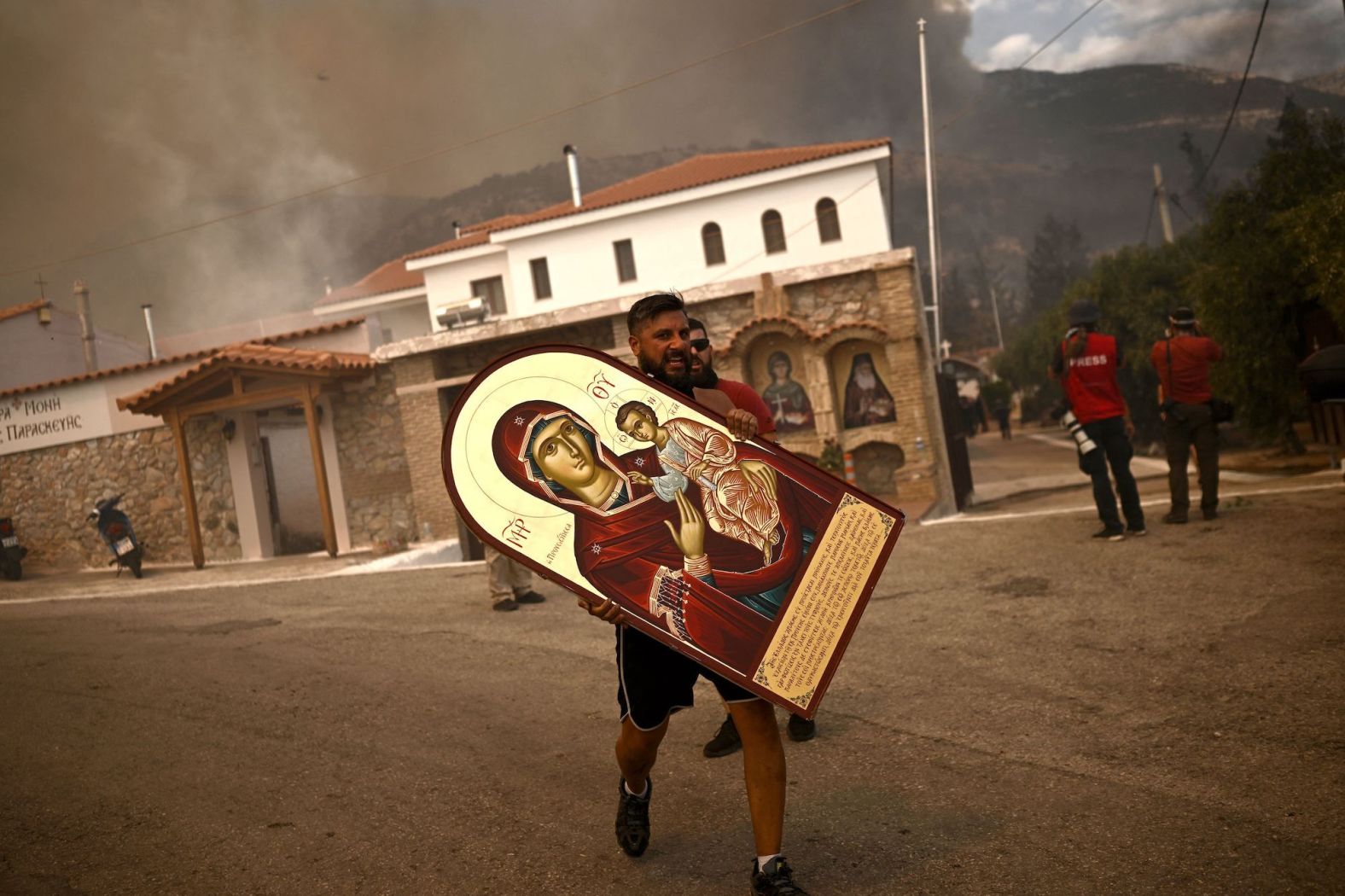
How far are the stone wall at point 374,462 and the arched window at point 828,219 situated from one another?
15637mm

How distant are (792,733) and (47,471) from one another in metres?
24.5

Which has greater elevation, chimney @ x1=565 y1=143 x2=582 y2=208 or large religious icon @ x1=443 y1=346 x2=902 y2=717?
chimney @ x1=565 y1=143 x2=582 y2=208

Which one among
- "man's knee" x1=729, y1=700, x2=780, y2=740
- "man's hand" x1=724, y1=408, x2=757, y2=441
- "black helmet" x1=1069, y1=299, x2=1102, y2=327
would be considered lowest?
"man's knee" x1=729, y1=700, x2=780, y2=740

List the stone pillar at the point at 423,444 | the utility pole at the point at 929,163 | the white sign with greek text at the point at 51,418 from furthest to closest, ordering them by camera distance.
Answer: the utility pole at the point at 929,163
the white sign with greek text at the point at 51,418
the stone pillar at the point at 423,444

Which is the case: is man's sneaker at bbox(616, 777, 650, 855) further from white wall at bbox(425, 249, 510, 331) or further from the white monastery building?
white wall at bbox(425, 249, 510, 331)

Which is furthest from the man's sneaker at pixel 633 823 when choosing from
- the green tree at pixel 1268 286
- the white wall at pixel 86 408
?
the white wall at pixel 86 408

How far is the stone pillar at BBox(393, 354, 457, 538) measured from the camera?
70.4 ft

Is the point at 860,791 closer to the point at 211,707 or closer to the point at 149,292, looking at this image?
the point at 211,707

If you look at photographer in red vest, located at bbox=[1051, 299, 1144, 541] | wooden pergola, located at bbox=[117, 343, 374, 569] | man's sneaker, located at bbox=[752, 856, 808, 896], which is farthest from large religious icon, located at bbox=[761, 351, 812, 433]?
man's sneaker, located at bbox=[752, 856, 808, 896]

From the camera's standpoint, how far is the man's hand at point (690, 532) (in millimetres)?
3064

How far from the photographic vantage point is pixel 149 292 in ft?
319

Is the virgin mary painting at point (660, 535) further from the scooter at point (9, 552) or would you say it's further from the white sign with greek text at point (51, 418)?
the white sign with greek text at point (51, 418)

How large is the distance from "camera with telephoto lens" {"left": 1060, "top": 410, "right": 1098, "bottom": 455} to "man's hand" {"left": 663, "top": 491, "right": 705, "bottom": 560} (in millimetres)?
5945

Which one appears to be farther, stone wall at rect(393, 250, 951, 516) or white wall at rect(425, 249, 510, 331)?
white wall at rect(425, 249, 510, 331)
